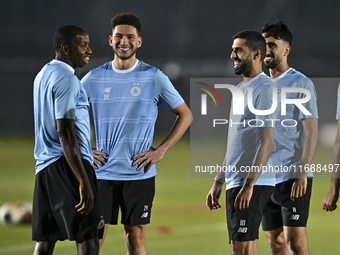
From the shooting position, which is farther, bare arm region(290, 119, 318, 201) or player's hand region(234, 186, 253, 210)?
bare arm region(290, 119, 318, 201)

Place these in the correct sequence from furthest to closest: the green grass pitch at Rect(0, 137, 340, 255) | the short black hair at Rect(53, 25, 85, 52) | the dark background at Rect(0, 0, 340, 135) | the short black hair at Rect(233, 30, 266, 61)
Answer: the dark background at Rect(0, 0, 340, 135) → the green grass pitch at Rect(0, 137, 340, 255) → the short black hair at Rect(233, 30, 266, 61) → the short black hair at Rect(53, 25, 85, 52)

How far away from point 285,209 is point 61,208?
1.89 meters

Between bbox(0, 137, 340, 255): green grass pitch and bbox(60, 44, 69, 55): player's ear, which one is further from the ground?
bbox(60, 44, 69, 55): player's ear

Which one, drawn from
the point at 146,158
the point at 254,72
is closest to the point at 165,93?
the point at 146,158

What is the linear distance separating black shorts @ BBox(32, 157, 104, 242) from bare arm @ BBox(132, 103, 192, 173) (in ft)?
2.00

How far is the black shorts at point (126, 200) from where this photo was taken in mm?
3701

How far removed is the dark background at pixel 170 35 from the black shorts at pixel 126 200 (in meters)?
12.6

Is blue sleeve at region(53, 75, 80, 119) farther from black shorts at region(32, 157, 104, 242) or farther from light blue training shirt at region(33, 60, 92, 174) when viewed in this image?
black shorts at region(32, 157, 104, 242)

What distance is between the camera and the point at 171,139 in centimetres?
387

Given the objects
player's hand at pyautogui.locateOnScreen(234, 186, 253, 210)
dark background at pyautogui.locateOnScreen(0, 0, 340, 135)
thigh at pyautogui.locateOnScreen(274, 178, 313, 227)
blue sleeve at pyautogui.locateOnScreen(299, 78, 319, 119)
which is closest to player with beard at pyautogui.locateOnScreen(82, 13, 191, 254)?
player's hand at pyautogui.locateOnScreen(234, 186, 253, 210)

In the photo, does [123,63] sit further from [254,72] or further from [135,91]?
[254,72]

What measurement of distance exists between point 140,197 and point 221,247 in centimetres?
209

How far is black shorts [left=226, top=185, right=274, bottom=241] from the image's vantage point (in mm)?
3426

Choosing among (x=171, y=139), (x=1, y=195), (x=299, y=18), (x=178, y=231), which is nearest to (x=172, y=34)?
(x=299, y=18)
